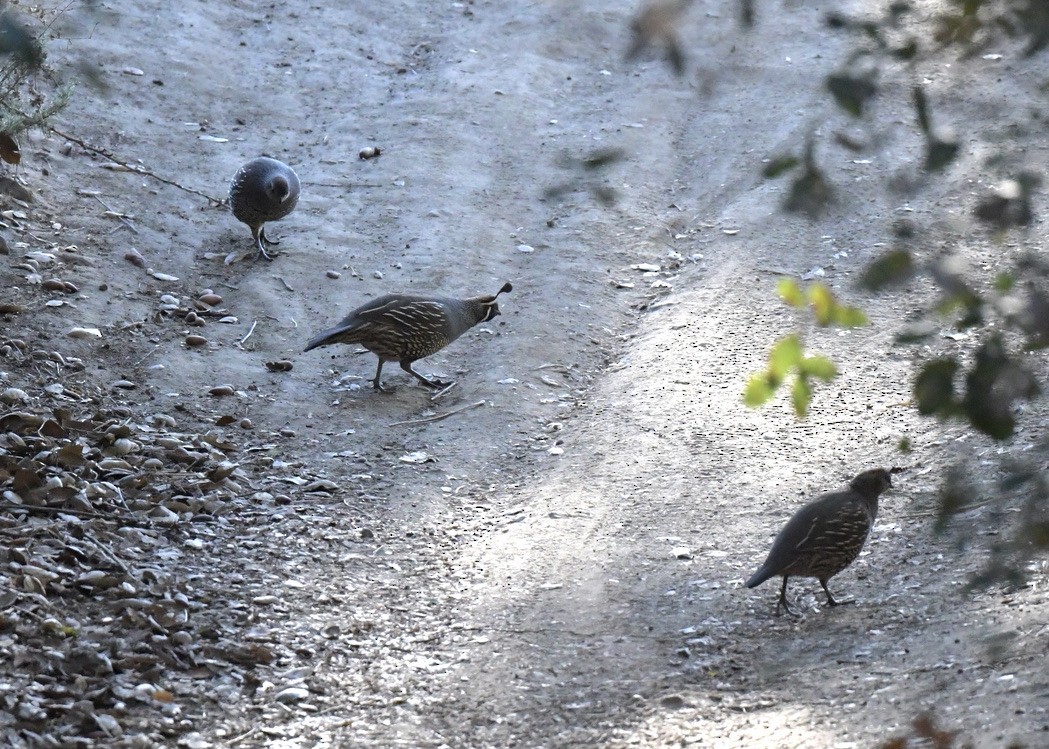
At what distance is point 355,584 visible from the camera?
607 centimetres

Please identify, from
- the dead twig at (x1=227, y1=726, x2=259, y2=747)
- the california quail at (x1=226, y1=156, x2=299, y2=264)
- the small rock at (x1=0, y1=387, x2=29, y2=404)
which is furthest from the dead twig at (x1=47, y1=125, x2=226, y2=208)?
the dead twig at (x1=227, y1=726, x2=259, y2=747)

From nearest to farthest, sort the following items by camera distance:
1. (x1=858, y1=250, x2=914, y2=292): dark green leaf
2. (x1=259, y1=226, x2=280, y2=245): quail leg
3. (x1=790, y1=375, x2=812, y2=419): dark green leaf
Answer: (x1=790, y1=375, x2=812, y2=419): dark green leaf < (x1=858, y1=250, x2=914, y2=292): dark green leaf < (x1=259, y1=226, x2=280, y2=245): quail leg

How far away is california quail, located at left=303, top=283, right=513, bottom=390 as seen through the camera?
8008mm

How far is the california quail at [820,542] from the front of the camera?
5.59 metres

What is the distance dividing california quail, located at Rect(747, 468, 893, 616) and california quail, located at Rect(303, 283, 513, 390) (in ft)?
10.2

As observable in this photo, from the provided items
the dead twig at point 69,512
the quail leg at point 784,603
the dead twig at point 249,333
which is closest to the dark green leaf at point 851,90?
the quail leg at point 784,603

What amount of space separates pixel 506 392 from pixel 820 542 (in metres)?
3.01

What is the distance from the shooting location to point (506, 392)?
8.16 m

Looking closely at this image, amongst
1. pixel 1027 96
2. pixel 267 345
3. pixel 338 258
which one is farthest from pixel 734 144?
pixel 267 345

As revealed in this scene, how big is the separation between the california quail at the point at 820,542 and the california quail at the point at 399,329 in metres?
3.11

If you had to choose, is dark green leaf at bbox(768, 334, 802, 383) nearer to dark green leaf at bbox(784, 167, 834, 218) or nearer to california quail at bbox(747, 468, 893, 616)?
dark green leaf at bbox(784, 167, 834, 218)

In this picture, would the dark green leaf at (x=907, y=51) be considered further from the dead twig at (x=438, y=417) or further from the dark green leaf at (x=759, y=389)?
the dead twig at (x=438, y=417)

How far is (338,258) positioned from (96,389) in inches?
110

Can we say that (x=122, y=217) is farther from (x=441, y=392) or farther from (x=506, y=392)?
(x=506, y=392)
